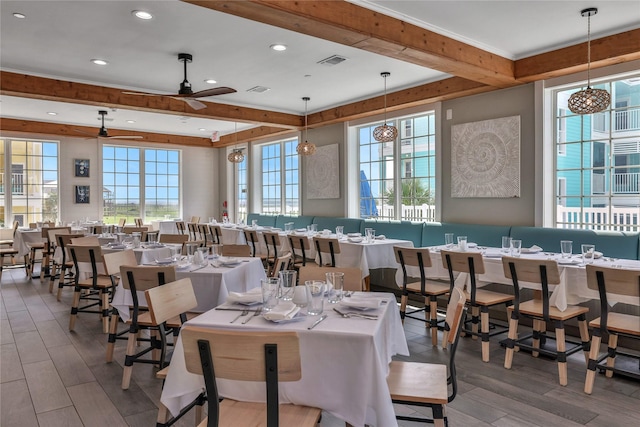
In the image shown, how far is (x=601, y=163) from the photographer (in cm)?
507

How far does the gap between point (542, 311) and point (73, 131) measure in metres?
10.4

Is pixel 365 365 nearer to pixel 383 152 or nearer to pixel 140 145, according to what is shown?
pixel 383 152

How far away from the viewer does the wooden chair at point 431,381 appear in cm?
193

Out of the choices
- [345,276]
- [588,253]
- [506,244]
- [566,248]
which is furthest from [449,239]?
[345,276]

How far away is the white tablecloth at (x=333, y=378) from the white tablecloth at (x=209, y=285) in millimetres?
1488

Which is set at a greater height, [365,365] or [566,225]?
[566,225]

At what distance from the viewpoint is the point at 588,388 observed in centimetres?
305

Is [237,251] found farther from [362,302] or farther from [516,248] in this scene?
[516,248]

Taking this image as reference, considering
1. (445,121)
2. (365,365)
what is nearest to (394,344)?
(365,365)

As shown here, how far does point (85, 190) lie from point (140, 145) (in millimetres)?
1805

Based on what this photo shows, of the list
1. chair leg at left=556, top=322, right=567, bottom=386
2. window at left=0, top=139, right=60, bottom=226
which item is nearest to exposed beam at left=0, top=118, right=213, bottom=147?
window at left=0, top=139, right=60, bottom=226

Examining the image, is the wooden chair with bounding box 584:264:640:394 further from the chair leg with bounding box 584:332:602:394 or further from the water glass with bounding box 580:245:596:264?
the water glass with bounding box 580:245:596:264

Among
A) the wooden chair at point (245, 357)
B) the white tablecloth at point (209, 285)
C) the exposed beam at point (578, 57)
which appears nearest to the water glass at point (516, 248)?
the exposed beam at point (578, 57)

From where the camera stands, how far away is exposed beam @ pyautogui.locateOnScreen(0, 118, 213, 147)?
9391mm
